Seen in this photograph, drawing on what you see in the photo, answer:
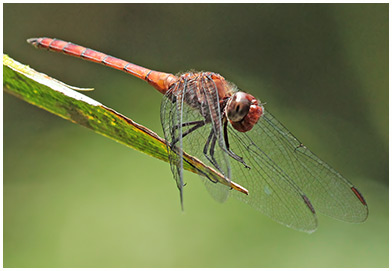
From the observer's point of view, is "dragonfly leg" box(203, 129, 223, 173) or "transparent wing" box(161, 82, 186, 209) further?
"dragonfly leg" box(203, 129, 223, 173)

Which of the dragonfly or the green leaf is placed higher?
the dragonfly

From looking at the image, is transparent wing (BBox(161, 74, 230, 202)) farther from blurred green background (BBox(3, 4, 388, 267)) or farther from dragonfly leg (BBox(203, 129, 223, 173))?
blurred green background (BBox(3, 4, 388, 267))

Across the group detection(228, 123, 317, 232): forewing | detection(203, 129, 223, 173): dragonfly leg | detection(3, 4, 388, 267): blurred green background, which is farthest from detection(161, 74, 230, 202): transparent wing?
detection(3, 4, 388, 267): blurred green background

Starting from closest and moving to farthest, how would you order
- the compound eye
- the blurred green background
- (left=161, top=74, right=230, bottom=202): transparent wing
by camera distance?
(left=161, top=74, right=230, bottom=202): transparent wing
the compound eye
the blurred green background

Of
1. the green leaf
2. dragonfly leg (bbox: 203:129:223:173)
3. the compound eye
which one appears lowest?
the green leaf

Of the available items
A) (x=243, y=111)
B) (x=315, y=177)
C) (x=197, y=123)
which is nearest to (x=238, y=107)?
(x=243, y=111)

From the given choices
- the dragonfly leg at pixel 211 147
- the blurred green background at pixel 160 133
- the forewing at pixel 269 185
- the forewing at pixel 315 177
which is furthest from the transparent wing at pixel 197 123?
the blurred green background at pixel 160 133

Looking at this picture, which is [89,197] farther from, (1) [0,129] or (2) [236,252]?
(1) [0,129]

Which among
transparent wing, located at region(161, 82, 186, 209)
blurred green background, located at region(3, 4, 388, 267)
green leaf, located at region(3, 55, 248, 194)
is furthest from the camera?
blurred green background, located at region(3, 4, 388, 267)
